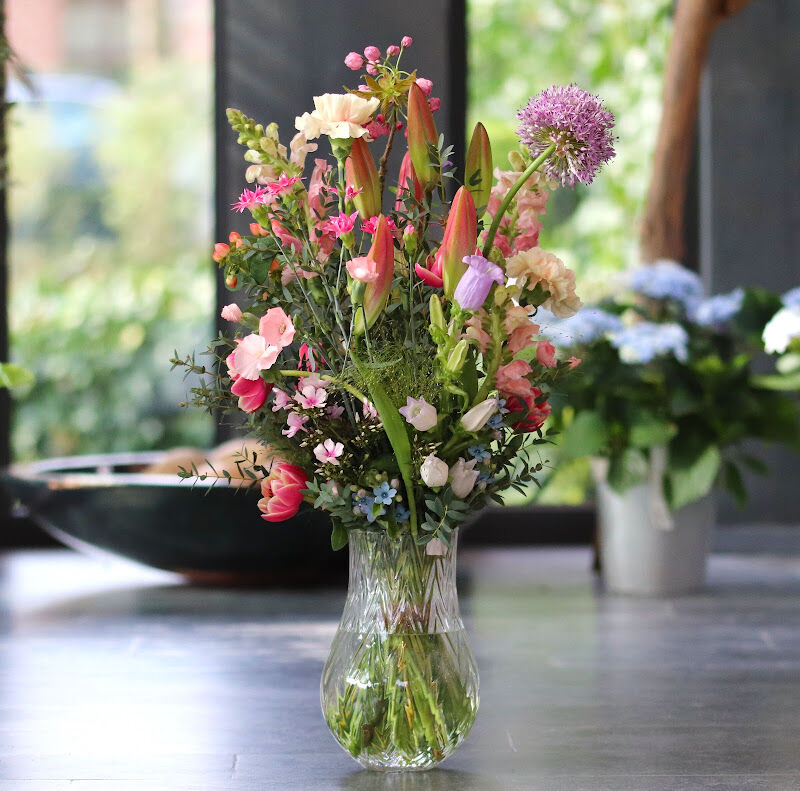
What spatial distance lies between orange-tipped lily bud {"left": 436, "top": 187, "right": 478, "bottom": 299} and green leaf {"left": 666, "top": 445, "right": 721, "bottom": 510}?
1313mm

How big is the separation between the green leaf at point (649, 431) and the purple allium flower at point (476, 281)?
50.2 inches

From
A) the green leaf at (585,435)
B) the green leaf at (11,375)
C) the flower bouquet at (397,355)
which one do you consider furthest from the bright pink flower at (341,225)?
the green leaf at (585,435)

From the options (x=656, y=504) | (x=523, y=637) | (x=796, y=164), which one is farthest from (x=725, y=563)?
(x=796, y=164)

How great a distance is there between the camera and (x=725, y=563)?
9.07ft

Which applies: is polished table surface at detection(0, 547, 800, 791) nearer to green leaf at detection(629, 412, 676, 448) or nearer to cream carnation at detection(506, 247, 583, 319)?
green leaf at detection(629, 412, 676, 448)

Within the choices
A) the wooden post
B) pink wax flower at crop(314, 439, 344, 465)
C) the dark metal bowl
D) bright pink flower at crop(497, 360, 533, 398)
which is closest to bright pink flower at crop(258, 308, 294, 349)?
pink wax flower at crop(314, 439, 344, 465)

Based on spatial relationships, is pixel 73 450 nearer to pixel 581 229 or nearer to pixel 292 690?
pixel 581 229

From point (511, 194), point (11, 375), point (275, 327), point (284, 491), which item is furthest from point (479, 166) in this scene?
point (11, 375)

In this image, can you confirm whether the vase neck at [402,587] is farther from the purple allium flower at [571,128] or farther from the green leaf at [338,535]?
the purple allium flower at [571,128]

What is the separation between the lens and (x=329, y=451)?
3.77 feet

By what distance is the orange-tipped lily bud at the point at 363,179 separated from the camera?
116 centimetres

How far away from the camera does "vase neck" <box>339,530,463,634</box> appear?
3.96ft

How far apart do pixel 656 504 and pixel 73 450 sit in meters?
1.72

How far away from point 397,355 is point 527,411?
14 cm
